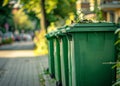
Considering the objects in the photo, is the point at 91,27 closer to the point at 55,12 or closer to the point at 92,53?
the point at 92,53

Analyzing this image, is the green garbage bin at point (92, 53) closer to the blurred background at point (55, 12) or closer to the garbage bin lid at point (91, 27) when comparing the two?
the garbage bin lid at point (91, 27)

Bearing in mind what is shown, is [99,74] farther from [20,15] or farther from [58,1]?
[20,15]

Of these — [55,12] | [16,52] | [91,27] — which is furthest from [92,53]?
[55,12]

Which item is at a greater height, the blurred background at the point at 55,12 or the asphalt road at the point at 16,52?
the blurred background at the point at 55,12

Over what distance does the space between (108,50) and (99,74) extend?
1.46 feet

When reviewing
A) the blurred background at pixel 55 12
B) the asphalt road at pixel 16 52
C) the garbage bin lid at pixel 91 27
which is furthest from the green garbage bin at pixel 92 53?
the asphalt road at pixel 16 52

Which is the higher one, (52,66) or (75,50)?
(75,50)

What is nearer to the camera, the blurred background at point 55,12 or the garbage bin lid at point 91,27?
the garbage bin lid at point 91,27

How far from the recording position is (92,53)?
6.71 meters

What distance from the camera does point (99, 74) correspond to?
675 cm

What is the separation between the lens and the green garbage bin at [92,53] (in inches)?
263

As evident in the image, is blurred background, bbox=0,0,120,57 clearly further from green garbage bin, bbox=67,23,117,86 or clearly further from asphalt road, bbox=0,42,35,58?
green garbage bin, bbox=67,23,117,86

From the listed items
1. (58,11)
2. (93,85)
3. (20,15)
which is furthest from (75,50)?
(20,15)

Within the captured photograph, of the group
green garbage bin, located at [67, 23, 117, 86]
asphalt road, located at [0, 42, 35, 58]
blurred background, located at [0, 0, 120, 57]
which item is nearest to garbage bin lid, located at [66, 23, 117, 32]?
green garbage bin, located at [67, 23, 117, 86]
